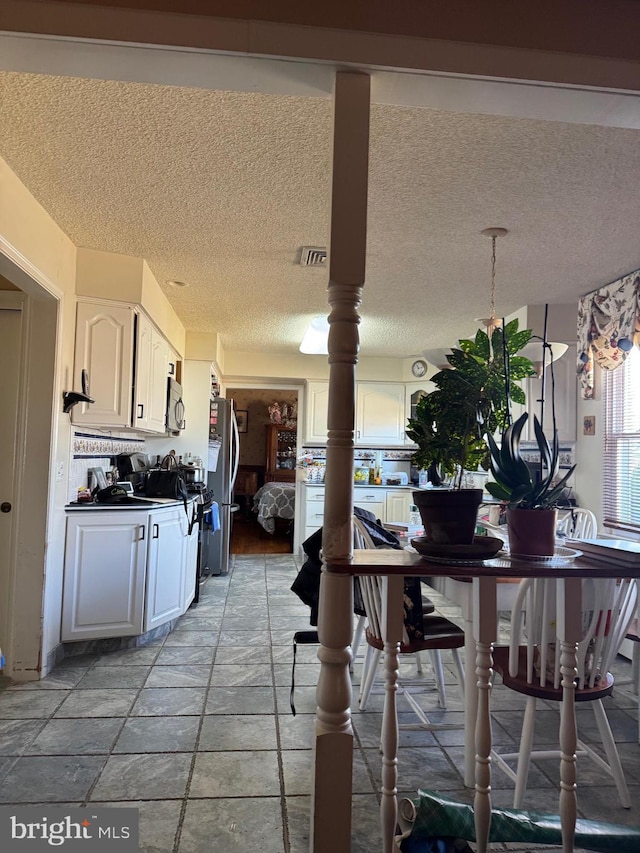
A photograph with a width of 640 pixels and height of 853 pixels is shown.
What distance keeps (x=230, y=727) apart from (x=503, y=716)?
4.36 feet

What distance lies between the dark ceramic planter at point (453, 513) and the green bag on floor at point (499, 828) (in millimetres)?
798

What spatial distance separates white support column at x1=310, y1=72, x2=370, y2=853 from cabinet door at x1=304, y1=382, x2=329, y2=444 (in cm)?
519

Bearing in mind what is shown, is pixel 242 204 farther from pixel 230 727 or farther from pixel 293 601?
pixel 293 601

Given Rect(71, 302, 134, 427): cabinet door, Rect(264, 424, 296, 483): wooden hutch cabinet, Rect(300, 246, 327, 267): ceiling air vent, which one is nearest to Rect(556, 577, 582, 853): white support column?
Rect(300, 246, 327, 267): ceiling air vent

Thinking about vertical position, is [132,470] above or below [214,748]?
above

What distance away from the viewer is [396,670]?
4.79 feet

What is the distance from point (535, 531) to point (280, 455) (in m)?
8.49

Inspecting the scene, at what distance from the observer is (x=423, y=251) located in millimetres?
3383

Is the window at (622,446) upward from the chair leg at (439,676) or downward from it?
upward

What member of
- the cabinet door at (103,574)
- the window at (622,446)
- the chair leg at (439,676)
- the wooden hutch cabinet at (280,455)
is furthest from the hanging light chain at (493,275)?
the wooden hutch cabinet at (280,455)

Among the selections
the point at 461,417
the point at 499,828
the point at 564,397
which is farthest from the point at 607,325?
the point at 499,828

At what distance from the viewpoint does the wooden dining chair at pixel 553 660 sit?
194cm

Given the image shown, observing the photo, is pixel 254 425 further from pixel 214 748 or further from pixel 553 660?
pixel 553 660

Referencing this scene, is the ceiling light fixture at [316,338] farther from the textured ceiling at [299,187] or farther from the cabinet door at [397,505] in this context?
the cabinet door at [397,505]
